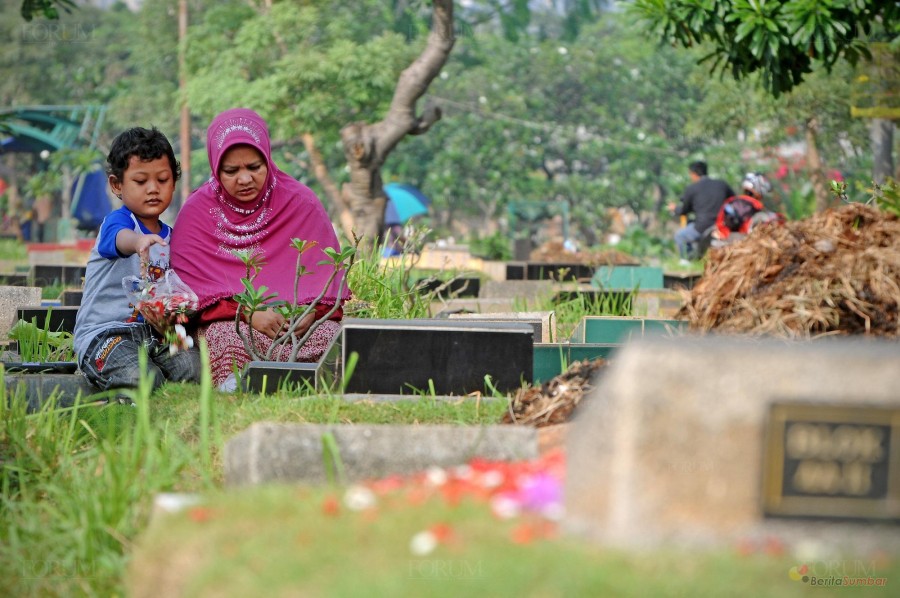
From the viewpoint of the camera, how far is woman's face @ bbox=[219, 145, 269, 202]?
21.1 feet

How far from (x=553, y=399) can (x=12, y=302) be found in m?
4.26

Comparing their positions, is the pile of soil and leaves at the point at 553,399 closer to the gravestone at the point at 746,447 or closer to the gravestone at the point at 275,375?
the gravestone at the point at 275,375

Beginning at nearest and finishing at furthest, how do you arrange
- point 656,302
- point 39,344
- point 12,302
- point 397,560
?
point 397,560 < point 39,344 < point 12,302 < point 656,302

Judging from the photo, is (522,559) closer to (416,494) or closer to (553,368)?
(416,494)

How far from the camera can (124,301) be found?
603cm

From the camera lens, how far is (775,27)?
8312mm

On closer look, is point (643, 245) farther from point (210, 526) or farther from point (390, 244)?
point (210, 526)

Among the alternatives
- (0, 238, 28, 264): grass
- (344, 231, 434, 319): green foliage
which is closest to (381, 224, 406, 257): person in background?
(344, 231, 434, 319): green foliage

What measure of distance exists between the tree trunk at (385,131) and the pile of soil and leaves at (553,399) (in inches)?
391

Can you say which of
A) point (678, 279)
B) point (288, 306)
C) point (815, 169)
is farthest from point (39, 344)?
point (815, 169)

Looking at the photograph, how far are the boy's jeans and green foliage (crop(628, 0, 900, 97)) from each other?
4.31 m

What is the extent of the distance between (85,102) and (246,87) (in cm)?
1551

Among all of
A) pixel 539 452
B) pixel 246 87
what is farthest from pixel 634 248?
pixel 539 452

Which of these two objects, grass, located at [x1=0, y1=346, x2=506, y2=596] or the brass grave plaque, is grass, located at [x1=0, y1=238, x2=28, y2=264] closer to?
grass, located at [x1=0, y1=346, x2=506, y2=596]
